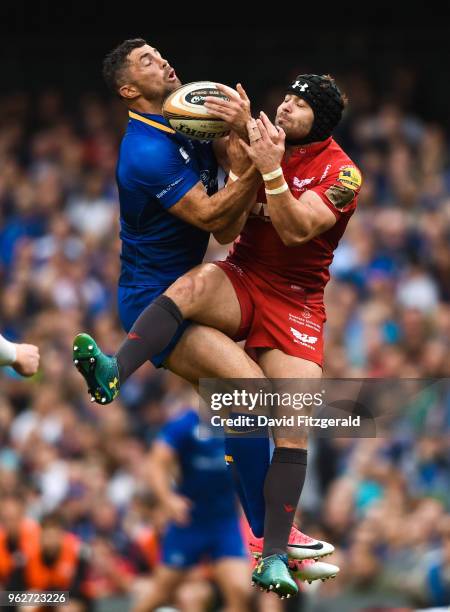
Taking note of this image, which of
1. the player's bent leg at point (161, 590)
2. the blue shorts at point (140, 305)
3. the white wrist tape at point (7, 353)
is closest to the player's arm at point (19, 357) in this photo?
the white wrist tape at point (7, 353)

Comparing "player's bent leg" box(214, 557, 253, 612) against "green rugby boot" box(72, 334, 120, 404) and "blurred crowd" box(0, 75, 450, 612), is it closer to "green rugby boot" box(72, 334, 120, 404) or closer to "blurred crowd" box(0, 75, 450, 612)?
"blurred crowd" box(0, 75, 450, 612)

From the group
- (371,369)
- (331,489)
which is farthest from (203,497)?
(371,369)

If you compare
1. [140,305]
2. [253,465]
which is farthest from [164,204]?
[253,465]

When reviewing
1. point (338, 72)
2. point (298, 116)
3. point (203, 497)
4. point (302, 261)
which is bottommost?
point (203, 497)

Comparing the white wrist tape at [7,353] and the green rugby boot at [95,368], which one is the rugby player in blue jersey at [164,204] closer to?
the green rugby boot at [95,368]

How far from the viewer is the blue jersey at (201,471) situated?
33.1ft

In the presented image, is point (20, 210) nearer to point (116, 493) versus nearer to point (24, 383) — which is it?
point (24, 383)

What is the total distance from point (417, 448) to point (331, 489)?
32.7 inches

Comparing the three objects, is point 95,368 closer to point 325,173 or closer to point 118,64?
point 325,173

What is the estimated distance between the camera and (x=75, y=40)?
55.4 feet

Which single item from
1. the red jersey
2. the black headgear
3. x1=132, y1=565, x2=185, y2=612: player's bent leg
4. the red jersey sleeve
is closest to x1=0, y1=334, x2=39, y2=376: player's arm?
the red jersey

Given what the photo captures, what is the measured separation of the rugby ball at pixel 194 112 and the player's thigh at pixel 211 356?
3.10 feet

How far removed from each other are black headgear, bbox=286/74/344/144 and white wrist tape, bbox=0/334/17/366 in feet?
5.62

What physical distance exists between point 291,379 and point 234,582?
3.90 metres
